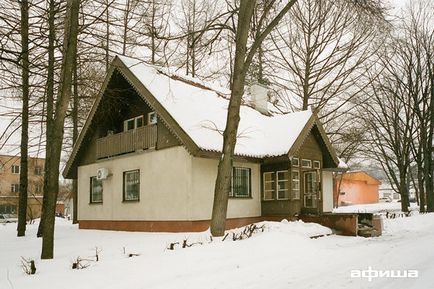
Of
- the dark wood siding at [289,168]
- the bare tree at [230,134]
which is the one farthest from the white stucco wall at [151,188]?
the dark wood siding at [289,168]

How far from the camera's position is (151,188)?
57.4ft

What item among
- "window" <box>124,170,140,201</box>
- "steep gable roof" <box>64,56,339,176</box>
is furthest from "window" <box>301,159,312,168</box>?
"window" <box>124,170,140,201</box>

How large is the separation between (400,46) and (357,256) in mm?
22020

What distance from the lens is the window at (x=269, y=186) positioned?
1869 centimetres

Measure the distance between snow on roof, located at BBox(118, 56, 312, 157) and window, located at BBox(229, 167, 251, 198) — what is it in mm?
1066

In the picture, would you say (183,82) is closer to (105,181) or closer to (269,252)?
(105,181)

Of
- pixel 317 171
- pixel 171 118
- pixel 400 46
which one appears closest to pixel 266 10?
pixel 171 118

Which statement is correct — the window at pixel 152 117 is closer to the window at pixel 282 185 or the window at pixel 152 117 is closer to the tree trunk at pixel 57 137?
the window at pixel 282 185

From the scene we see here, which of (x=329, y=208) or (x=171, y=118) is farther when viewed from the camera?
(x=329, y=208)

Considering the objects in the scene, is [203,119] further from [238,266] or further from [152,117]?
[238,266]

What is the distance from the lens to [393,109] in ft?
98.4

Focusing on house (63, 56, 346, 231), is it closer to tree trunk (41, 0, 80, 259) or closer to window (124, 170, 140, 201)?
window (124, 170, 140, 201)

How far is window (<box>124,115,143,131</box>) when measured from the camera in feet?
63.6

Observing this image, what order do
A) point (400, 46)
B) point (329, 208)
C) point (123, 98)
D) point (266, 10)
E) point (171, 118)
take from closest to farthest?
point (266, 10) → point (171, 118) → point (123, 98) → point (329, 208) → point (400, 46)
